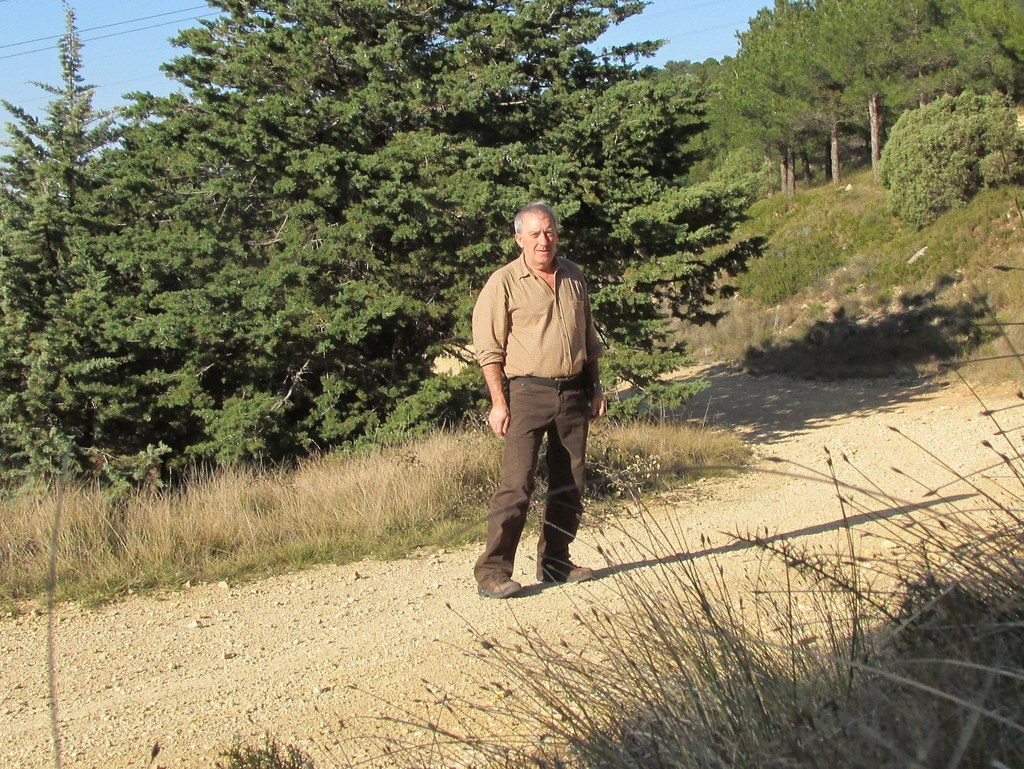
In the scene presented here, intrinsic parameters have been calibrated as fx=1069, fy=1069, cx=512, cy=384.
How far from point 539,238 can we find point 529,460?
1212 mm

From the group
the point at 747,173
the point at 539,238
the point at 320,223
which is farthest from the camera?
the point at 747,173

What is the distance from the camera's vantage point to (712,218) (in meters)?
11.7

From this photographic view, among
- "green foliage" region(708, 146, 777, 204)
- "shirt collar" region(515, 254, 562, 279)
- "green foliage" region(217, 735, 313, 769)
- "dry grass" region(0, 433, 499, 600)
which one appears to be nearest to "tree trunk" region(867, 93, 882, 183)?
"green foliage" region(708, 146, 777, 204)

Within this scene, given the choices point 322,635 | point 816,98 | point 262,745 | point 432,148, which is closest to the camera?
point 262,745

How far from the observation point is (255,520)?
→ 7.63 m

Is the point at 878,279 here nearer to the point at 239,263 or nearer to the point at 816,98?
the point at 816,98

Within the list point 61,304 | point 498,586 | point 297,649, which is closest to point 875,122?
point 61,304

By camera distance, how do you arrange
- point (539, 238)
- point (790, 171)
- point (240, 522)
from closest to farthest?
point (539, 238) < point (240, 522) < point (790, 171)

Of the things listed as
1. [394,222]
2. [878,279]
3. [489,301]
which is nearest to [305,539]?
[489,301]

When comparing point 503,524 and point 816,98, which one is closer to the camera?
point 503,524

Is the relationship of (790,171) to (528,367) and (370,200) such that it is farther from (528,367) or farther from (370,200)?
(528,367)

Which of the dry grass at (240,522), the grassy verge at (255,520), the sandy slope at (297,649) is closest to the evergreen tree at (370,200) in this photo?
the grassy verge at (255,520)

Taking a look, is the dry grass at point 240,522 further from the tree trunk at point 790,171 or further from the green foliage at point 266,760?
→ the tree trunk at point 790,171

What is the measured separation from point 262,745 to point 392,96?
27.0 ft
